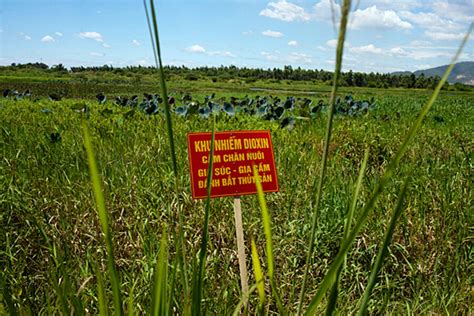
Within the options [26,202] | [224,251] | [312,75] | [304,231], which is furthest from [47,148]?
Result: [312,75]

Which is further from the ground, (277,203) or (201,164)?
(201,164)

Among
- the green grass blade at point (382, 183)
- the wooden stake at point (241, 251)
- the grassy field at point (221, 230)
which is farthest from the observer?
the grassy field at point (221, 230)

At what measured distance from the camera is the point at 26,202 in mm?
2959

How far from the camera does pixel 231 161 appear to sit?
8.01ft

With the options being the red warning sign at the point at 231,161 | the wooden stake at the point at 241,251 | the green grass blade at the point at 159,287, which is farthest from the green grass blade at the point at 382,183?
the red warning sign at the point at 231,161

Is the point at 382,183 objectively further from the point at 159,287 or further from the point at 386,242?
the point at 159,287

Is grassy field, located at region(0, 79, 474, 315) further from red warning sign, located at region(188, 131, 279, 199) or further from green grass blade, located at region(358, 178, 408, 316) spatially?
green grass blade, located at region(358, 178, 408, 316)

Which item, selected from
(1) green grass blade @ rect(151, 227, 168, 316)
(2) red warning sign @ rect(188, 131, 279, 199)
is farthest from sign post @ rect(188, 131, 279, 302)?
(1) green grass blade @ rect(151, 227, 168, 316)

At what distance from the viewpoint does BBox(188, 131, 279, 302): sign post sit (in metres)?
2.35

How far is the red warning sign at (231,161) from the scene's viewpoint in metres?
2.35

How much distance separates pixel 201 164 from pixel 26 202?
4.35 feet

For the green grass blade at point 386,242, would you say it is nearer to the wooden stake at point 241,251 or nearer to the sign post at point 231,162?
the wooden stake at point 241,251

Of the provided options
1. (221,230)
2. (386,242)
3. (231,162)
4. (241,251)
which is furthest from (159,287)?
(221,230)

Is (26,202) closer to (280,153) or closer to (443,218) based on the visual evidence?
(280,153)
